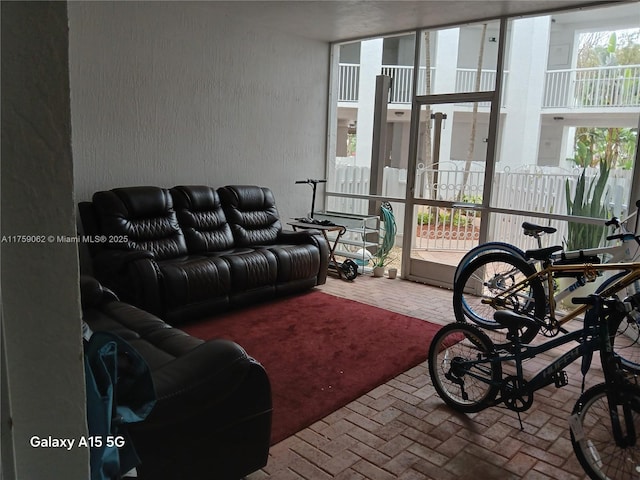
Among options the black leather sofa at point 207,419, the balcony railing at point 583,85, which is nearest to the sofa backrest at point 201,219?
the black leather sofa at point 207,419

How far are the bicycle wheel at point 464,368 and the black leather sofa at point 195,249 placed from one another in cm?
197

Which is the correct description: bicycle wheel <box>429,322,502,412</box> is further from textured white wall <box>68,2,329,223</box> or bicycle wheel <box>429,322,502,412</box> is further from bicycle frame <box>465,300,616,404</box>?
textured white wall <box>68,2,329,223</box>

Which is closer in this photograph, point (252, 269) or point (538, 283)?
point (538, 283)

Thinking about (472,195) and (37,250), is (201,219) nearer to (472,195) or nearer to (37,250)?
(472,195)

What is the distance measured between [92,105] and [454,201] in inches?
144

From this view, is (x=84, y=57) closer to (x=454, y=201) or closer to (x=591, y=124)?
Result: (x=454, y=201)

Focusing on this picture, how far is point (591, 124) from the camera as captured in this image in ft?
14.7

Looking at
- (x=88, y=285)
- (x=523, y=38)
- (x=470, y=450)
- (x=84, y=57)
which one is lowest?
(x=470, y=450)

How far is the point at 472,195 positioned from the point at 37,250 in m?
4.95

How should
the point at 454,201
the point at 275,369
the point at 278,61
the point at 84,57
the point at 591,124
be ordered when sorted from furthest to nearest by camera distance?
the point at 278,61 < the point at 454,201 < the point at 591,124 < the point at 84,57 < the point at 275,369

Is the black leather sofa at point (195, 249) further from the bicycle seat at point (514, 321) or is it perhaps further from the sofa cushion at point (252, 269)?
the bicycle seat at point (514, 321)

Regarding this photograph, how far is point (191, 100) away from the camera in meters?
4.95

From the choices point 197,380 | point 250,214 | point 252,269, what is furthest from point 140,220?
point 197,380

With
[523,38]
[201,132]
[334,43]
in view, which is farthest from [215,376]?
[334,43]
